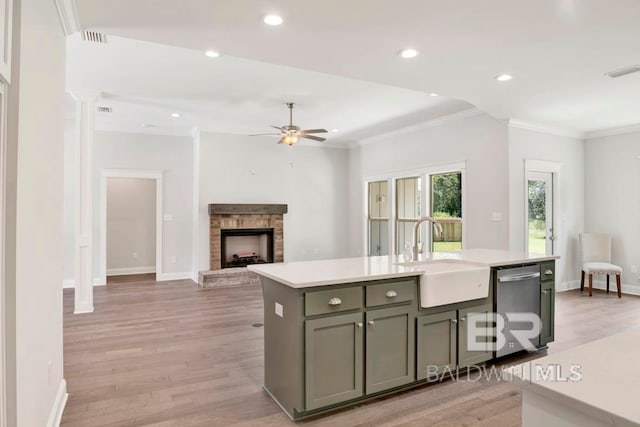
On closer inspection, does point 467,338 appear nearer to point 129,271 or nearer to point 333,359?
point 333,359

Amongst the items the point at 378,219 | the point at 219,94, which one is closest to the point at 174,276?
the point at 219,94

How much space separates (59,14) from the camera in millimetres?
2420

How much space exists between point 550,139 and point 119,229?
8.58 m

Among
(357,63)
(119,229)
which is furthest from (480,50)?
(119,229)

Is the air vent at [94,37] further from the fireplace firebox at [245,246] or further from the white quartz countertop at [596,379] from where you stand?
the fireplace firebox at [245,246]

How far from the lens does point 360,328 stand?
2529mm

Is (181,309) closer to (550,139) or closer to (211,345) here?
(211,345)

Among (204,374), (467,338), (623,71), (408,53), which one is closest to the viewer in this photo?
(467,338)

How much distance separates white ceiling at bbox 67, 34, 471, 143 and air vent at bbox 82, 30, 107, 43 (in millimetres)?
88

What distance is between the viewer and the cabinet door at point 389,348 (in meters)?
2.59

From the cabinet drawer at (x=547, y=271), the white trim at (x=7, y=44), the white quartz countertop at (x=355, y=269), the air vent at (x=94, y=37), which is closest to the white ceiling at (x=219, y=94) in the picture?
the air vent at (x=94, y=37)

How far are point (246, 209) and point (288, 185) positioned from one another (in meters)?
1.15

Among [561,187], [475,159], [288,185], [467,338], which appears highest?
[475,159]

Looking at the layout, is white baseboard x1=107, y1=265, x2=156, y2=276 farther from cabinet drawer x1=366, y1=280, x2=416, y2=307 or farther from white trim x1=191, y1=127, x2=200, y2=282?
cabinet drawer x1=366, y1=280, x2=416, y2=307
